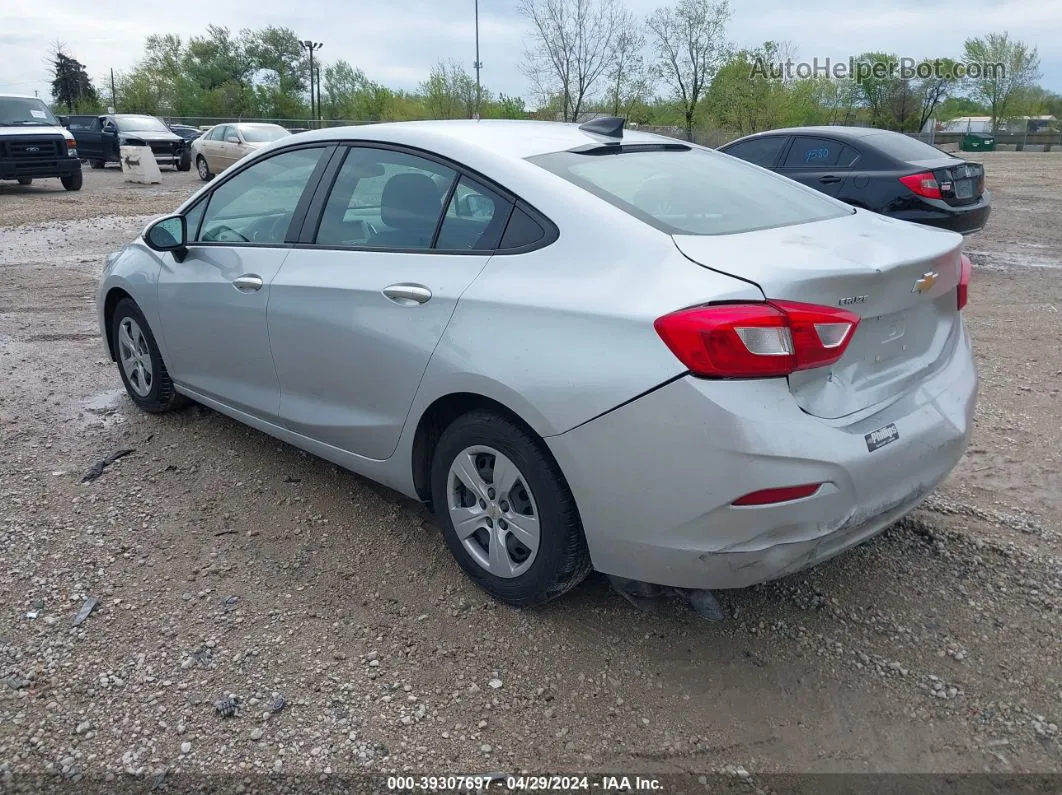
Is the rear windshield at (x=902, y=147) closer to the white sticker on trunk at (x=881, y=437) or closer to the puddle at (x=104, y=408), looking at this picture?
the white sticker on trunk at (x=881, y=437)

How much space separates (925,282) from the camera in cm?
281

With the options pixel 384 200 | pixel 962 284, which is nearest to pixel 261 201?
pixel 384 200

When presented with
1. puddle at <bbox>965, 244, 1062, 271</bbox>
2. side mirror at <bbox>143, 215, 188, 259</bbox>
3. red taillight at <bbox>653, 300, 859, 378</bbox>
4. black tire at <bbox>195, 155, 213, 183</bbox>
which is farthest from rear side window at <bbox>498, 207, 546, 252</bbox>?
black tire at <bbox>195, 155, 213, 183</bbox>

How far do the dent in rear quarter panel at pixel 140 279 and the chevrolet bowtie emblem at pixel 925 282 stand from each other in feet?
11.8

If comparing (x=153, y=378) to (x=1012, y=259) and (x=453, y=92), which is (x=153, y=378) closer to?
(x=1012, y=259)

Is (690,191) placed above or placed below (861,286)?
above

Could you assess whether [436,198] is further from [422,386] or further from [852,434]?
[852,434]

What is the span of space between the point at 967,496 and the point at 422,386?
2541 millimetres

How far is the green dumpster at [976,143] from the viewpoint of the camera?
1857 inches

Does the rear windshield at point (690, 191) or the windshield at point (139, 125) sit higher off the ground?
the windshield at point (139, 125)

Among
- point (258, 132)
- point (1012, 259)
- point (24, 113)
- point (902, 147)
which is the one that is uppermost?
point (24, 113)

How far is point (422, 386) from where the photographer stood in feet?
10.0

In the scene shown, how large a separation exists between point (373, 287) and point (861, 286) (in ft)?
5.58

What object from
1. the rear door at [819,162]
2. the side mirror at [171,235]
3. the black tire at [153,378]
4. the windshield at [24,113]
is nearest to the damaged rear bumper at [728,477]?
the side mirror at [171,235]
